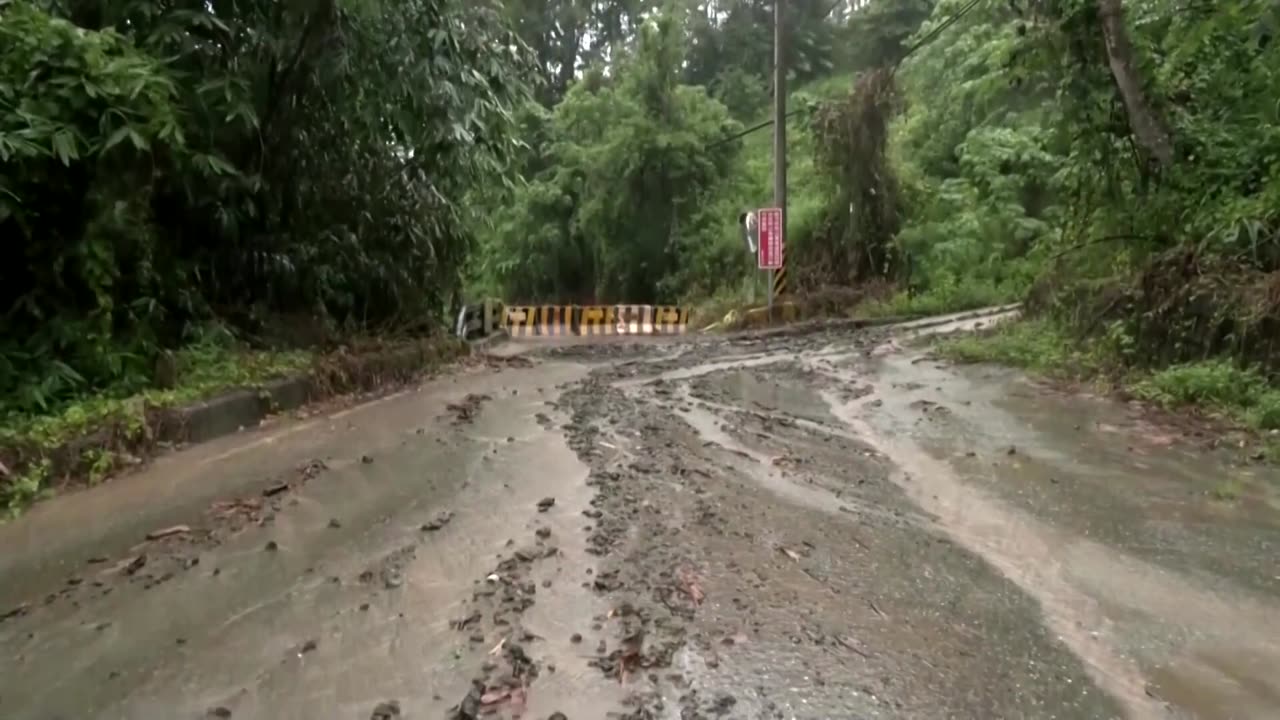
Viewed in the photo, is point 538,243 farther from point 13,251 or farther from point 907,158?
point 13,251

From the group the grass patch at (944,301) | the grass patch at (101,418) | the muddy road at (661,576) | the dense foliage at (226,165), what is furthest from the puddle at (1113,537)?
the grass patch at (944,301)

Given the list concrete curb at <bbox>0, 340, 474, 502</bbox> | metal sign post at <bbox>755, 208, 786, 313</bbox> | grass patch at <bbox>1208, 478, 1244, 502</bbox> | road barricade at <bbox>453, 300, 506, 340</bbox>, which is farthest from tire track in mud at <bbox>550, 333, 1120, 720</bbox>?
metal sign post at <bbox>755, 208, 786, 313</bbox>

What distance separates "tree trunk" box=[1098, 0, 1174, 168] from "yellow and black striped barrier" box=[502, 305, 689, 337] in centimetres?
1481

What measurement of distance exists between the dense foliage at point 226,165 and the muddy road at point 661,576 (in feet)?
6.00

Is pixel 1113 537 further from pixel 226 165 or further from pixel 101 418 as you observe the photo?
pixel 226 165

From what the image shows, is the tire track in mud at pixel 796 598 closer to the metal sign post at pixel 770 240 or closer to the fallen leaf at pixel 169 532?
the fallen leaf at pixel 169 532

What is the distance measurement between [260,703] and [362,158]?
1066 centimetres

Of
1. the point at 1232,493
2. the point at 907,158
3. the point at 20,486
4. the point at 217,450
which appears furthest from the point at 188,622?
the point at 907,158

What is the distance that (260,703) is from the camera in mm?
4020

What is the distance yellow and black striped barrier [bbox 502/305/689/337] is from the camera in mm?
26250

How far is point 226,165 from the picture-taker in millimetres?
9859

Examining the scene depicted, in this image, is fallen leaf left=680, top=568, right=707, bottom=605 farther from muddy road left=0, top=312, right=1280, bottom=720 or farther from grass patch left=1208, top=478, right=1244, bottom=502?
grass patch left=1208, top=478, right=1244, bottom=502

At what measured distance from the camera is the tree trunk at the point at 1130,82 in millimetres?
12148

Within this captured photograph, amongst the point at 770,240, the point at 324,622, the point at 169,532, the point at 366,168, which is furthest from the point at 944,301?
the point at 324,622
